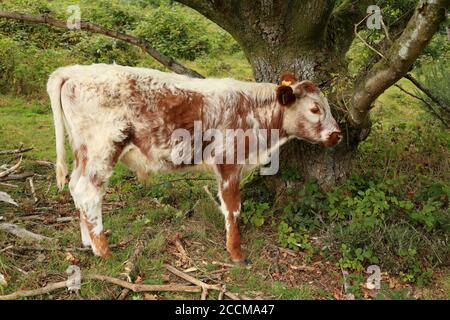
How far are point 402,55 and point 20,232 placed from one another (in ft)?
15.3

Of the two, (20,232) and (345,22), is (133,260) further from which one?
(345,22)

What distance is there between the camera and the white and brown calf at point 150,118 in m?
5.33

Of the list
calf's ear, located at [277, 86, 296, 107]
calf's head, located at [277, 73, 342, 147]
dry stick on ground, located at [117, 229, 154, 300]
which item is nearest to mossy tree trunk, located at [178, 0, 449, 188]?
calf's head, located at [277, 73, 342, 147]

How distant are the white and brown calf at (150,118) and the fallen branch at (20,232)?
0.54m

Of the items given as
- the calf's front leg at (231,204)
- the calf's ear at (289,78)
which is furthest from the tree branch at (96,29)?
the calf's front leg at (231,204)

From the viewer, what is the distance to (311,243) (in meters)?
6.05

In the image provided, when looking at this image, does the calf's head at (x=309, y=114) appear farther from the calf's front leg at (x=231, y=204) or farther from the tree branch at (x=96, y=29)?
the tree branch at (x=96, y=29)

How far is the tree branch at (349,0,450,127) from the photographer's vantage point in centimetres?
442

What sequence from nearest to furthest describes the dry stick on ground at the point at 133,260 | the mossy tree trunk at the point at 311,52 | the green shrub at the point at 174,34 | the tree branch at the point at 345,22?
the dry stick on ground at the point at 133,260 < the mossy tree trunk at the point at 311,52 < the tree branch at the point at 345,22 < the green shrub at the point at 174,34

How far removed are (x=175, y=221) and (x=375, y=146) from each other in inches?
143

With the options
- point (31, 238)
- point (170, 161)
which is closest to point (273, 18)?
point (170, 161)

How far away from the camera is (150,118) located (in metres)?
5.44

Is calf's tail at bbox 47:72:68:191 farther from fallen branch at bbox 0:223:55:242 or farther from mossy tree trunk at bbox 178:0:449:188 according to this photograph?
mossy tree trunk at bbox 178:0:449:188
